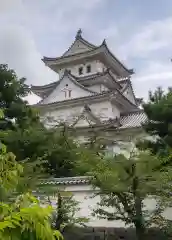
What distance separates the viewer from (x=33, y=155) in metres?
15.0

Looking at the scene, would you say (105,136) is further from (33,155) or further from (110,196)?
(110,196)

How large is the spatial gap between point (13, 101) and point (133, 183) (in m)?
9.20

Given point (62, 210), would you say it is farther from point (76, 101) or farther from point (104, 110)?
point (76, 101)

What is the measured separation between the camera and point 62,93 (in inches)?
1099

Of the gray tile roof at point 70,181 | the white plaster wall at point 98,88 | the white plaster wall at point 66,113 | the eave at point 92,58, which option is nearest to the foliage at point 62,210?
the gray tile roof at point 70,181

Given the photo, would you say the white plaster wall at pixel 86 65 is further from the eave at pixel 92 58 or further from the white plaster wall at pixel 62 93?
the white plaster wall at pixel 62 93

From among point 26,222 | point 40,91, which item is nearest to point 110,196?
point 26,222

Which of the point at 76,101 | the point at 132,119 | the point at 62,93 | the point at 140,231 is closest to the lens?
the point at 140,231

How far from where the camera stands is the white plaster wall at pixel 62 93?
2734 centimetres

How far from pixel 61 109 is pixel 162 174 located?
1901 centimetres

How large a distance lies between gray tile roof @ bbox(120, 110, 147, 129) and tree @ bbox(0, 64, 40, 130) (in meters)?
9.20

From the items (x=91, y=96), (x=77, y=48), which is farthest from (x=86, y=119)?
(x=77, y=48)

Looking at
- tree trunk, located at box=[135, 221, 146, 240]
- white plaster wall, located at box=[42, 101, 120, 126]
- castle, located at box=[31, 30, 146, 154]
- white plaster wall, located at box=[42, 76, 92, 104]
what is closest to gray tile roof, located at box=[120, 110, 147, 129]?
castle, located at box=[31, 30, 146, 154]

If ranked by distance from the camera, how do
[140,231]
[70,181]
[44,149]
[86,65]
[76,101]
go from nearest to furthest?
[140,231] → [70,181] → [44,149] → [76,101] → [86,65]
